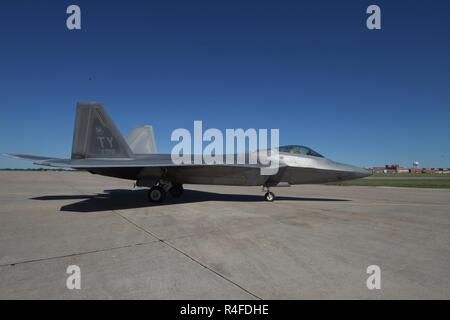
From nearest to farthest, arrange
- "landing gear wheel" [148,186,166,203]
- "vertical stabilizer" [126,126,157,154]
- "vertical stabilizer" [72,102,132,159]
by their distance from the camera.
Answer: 1. "landing gear wheel" [148,186,166,203]
2. "vertical stabilizer" [72,102,132,159]
3. "vertical stabilizer" [126,126,157,154]

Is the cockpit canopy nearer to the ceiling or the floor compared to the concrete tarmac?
nearer to the ceiling

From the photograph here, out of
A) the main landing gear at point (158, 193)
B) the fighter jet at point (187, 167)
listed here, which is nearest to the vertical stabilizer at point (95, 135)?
the fighter jet at point (187, 167)

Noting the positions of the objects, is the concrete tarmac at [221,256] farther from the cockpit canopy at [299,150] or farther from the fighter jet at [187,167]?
the cockpit canopy at [299,150]

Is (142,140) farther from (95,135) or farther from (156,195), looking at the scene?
(156,195)

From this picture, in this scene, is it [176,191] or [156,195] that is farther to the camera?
[176,191]

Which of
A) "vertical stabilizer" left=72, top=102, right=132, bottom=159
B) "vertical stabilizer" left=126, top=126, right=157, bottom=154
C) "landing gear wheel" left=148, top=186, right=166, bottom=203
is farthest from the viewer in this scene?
"vertical stabilizer" left=126, top=126, right=157, bottom=154

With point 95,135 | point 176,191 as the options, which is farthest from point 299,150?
point 95,135

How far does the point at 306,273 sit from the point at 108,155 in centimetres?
1053

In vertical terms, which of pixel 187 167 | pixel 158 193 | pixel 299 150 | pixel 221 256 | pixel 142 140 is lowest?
pixel 221 256

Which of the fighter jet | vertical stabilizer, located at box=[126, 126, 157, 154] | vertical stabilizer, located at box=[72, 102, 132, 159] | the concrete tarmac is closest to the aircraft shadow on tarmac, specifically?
the fighter jet

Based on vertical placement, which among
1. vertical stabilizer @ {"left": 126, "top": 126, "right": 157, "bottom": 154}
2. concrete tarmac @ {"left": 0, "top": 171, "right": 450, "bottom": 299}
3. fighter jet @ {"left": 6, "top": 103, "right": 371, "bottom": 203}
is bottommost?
concrete tarmac @ {"left": 0, "top": 171, "right": 450, "bottom": 299}

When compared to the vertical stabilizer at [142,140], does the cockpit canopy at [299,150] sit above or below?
below

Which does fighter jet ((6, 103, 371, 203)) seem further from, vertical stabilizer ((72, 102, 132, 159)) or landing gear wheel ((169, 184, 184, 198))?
landing gear wheel ((169, 184, 184, 198))
